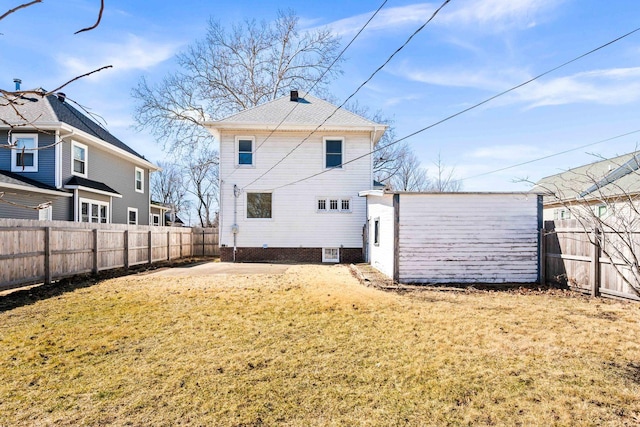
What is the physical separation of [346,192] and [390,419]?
1347 centimetres

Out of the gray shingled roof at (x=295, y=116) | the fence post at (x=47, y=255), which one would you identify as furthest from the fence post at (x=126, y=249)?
the gray shingled roof at (x=295, y=116)

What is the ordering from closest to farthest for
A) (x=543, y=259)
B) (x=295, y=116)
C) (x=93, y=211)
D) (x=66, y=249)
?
(x=543, y=259)
(x=66, y=249)
(x=295, y=116)
(x=93, y=211)

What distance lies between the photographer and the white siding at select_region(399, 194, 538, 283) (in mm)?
10211

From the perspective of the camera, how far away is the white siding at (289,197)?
632 inches

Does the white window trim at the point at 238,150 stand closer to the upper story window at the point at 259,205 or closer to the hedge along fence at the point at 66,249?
the upper story window at the point at 259,205

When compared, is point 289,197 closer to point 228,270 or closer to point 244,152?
point 244,152

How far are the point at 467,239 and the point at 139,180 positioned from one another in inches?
765

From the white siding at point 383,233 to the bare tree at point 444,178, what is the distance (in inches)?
864

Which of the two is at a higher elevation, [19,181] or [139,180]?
[139,180]

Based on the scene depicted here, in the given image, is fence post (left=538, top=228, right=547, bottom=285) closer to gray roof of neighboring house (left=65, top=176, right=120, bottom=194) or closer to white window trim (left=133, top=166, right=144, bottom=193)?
gray roof of neighboring house (left=65, top=176, right=120, bottom=194)

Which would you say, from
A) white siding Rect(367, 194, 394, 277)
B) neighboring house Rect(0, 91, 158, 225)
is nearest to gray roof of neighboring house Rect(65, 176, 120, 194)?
neighboring house Rect(0, 91, 158, 225)

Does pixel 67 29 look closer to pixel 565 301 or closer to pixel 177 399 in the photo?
pixel 177 399

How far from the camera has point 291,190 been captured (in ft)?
52.9

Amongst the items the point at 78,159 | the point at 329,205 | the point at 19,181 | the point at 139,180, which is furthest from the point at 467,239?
the point at 139,180
